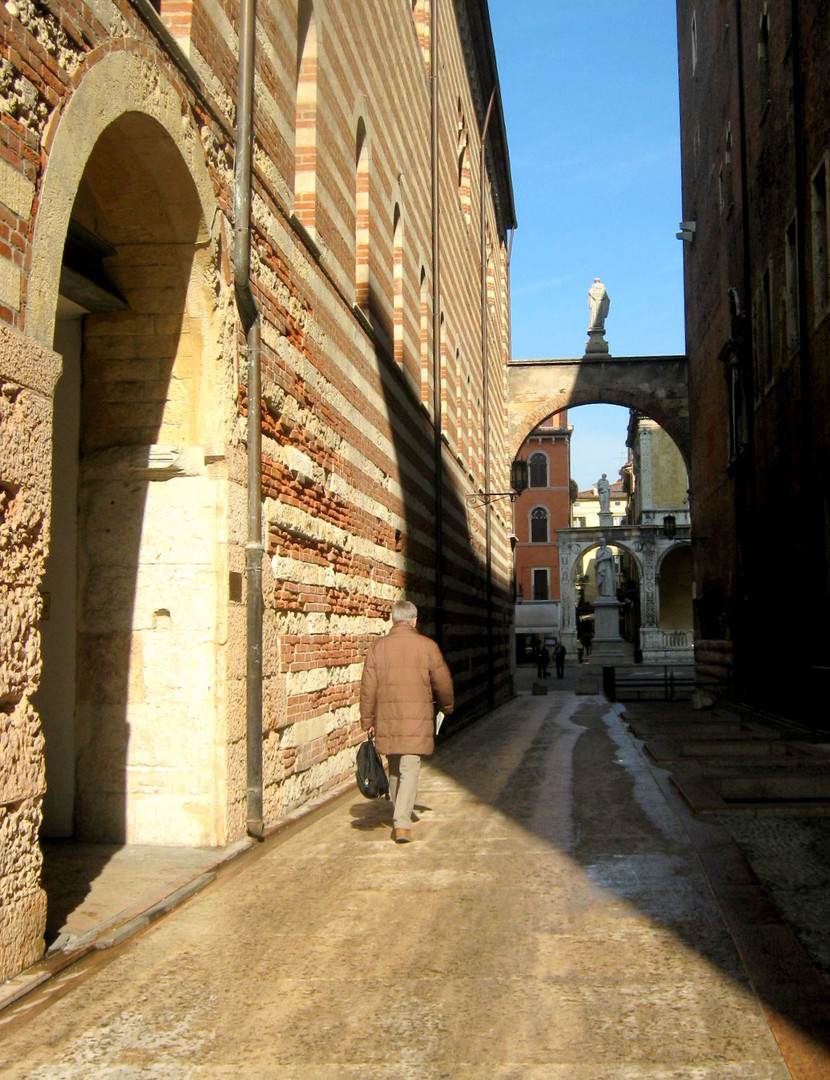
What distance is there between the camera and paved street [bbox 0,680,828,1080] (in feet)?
11.0

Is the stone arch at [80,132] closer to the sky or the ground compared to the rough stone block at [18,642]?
closer to the sky

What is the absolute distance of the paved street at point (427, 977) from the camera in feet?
Result: 11.0

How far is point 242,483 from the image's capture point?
6.83m

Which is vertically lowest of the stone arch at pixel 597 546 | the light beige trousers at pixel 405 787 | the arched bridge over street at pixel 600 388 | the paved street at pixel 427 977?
the paved street at pixel 427 977

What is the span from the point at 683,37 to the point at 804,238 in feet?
56.3

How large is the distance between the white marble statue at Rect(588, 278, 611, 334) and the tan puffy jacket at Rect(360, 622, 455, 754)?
2954cm

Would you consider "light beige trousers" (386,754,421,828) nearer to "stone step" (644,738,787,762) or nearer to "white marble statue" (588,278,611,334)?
"stone step" (644,738,787,762)

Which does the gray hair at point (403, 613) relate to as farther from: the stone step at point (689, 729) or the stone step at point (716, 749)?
the stone step at point (689, 729)

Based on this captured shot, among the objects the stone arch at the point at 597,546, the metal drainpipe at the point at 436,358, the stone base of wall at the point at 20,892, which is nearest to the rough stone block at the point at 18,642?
the stone base of wall at the point at 20,892

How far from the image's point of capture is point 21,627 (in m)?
4.19

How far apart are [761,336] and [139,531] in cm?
1371

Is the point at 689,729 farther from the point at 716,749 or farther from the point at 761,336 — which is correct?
the point at 761,336


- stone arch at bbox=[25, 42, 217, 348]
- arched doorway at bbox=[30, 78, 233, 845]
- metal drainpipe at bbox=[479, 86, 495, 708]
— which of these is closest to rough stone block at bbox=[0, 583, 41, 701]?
stone arch at bbox=[25, 42, 217, 348]

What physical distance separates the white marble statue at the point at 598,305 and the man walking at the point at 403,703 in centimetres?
2953
